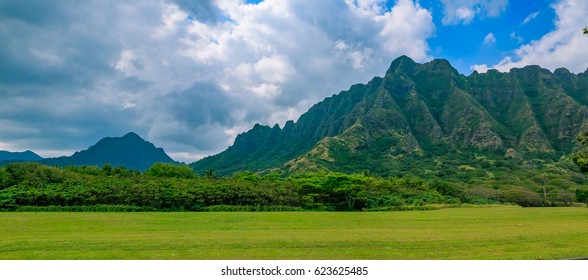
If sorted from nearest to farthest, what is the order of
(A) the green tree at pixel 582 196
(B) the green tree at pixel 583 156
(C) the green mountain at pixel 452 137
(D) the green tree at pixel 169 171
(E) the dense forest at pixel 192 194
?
(B) the green tree at pixel 583 156, (E) the dense forest at pixel 192 194, (A) the green tree at pixel 582 196, (D) the green tree at pixel 169 171, (C) the green mountain at pixel 452 137

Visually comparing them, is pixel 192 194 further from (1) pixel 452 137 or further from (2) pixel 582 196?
(1) pixel 452 137

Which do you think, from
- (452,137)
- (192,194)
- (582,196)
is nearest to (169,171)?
(192,194)

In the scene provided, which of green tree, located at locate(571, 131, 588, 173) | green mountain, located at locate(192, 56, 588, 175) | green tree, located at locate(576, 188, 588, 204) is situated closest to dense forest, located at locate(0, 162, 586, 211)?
green tree, located at locate(576, 188, 588, 204)

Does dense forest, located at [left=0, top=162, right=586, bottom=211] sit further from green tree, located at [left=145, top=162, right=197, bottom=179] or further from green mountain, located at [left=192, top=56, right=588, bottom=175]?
green mountain, located at [left=192, top=56, right=588, bottom=175]

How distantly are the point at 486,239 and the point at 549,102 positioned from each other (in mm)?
205129

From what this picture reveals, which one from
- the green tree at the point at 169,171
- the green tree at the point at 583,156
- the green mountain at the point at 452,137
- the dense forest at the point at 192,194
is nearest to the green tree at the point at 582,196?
the dense forest at the point at 192,194

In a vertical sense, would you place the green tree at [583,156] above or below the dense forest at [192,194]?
above

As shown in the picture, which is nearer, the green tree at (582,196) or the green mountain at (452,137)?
the green tree at (582,196)

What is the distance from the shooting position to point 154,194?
44.6m

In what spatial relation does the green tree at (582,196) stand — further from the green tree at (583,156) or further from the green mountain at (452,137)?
the green mountain at (452,137)

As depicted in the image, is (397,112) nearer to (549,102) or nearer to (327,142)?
(327,142)

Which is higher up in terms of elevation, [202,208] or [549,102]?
[549,102]
